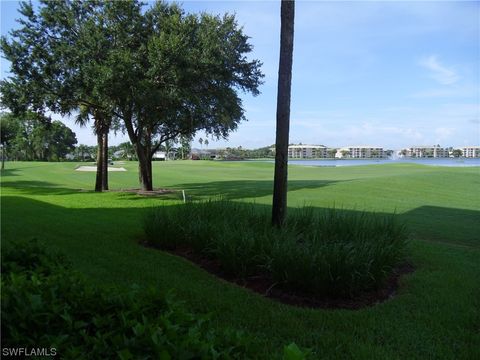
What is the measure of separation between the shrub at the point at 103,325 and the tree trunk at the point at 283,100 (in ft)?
13.9

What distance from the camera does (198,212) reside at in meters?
8.42

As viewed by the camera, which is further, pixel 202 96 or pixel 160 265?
pixel 202 96

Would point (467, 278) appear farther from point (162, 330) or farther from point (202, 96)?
point (202, 96)

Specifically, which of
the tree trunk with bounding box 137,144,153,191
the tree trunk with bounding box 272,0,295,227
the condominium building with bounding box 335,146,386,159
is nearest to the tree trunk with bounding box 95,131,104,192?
the tree trunk with bounding box 137,144,153,191

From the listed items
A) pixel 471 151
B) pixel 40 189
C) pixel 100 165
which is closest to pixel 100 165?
pixel 100 165

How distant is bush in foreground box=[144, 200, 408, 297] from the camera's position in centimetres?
525

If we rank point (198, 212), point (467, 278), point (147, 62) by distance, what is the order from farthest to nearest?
point (147, 62), point (198, 212), point (467, 278)

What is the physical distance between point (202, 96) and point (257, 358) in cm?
1702

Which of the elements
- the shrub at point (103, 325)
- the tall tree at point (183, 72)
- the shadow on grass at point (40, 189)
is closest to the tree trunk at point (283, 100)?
the shrub at point (103, 325)

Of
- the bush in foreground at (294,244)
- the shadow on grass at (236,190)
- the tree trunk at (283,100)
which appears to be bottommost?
the shadow on grass at (236,190)

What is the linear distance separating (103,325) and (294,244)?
11.3 feet

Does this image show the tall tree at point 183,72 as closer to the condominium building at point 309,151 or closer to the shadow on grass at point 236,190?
the shadow on grass at point 236,190

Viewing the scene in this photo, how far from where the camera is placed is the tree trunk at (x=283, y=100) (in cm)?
708

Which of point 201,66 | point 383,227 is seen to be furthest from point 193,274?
point 201,66
